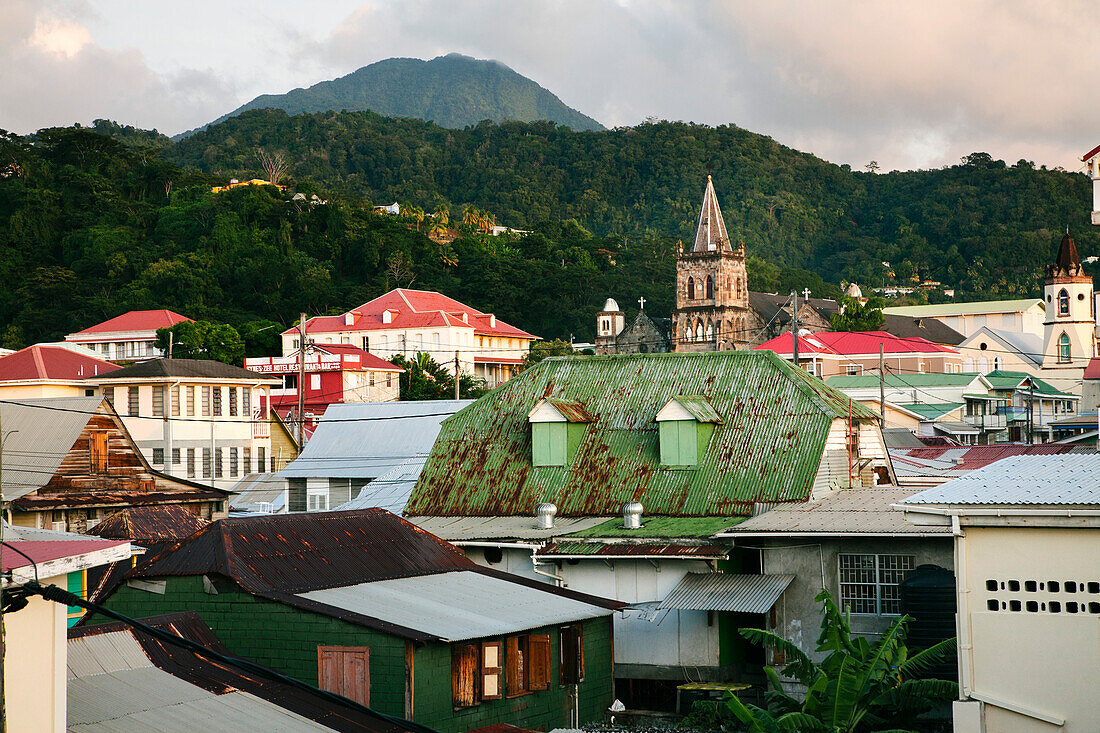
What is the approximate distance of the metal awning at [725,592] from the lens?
2044 centimetres

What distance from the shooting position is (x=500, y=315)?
412ft

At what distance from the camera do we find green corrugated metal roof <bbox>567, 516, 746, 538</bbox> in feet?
74.6

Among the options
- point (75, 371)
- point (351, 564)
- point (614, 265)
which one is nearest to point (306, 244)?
point (614, 265)

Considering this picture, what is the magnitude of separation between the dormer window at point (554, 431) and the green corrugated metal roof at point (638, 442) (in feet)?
0.76

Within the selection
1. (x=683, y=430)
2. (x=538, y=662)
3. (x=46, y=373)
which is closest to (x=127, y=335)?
Result: (x=46, y=373)

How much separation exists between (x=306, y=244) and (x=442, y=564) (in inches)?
4019

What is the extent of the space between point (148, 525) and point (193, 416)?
2425 centimetres

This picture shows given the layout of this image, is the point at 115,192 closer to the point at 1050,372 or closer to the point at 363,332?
the point at 363,332

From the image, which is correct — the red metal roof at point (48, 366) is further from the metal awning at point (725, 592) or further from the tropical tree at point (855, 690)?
the tropical tree at point (855, 690)

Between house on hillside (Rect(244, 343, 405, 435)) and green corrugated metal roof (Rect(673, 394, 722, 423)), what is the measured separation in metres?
47.9

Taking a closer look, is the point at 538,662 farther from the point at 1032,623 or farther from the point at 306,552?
the point at 1032,623

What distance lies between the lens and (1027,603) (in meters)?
14.1

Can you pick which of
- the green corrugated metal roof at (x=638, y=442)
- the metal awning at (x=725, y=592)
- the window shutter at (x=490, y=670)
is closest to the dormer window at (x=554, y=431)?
the green corrugated metal roof at (x=638, y=442)

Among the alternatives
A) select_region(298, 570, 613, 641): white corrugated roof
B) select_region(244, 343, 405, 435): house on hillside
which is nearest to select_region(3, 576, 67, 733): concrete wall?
select_region(298, 570, 613, 641): white corrugated roof
